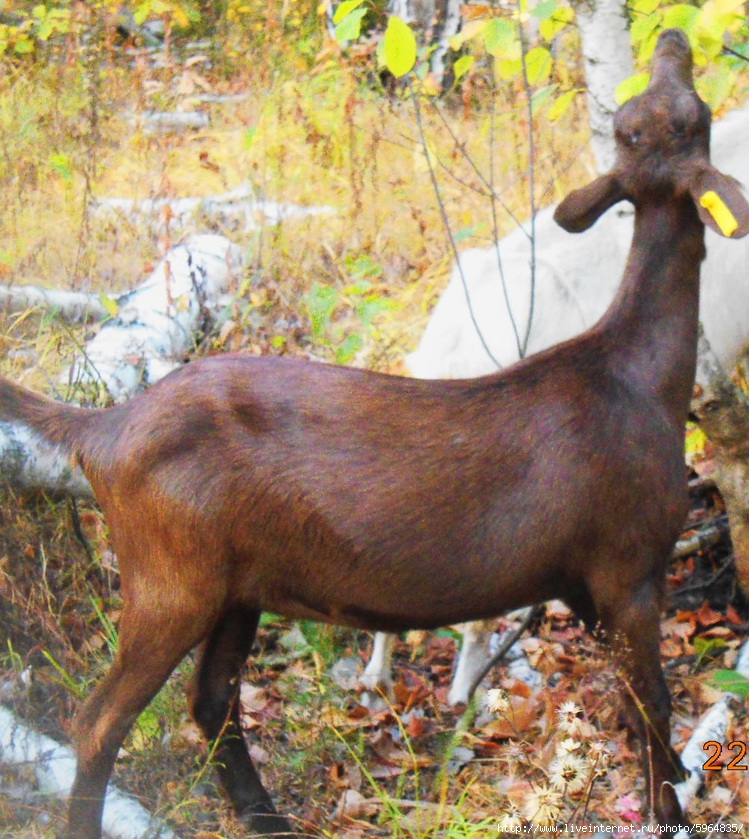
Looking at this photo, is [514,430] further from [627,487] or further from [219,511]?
[219,511]

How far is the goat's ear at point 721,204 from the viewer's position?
2.57 m

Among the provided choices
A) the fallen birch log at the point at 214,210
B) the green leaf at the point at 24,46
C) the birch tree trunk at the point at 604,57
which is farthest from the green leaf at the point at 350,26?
the green leaf at the point at 24,46

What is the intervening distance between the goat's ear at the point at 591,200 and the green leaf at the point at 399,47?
644 mm

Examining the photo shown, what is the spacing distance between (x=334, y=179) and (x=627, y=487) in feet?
17.5

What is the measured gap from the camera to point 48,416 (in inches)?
108

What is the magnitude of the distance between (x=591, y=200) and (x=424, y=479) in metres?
0.94

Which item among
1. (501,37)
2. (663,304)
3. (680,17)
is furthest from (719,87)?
(663,304)

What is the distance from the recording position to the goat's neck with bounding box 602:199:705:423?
9.59ft

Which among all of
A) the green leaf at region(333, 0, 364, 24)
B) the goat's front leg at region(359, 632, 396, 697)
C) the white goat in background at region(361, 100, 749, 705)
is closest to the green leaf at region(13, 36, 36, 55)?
the white goat in background at region(361, 100, 749, 705)

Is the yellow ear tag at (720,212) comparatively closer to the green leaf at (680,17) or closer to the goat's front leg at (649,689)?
the green leaf at (680,17)

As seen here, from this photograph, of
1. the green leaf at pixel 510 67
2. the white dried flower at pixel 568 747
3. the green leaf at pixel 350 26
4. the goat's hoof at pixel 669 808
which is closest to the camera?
the white dried flower at pixel 568 747

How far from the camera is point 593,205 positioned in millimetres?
2998

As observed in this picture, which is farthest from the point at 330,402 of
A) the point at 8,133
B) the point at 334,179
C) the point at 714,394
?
the point at 8,133

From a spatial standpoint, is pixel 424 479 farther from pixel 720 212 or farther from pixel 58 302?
pixel 58 302
